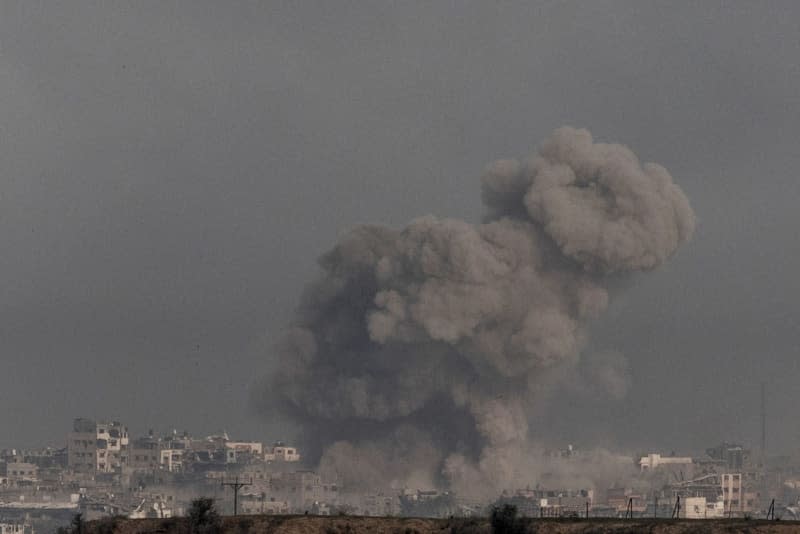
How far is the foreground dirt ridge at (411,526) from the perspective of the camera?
2373 inches

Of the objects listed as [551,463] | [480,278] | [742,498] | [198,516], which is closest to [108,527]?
[198,516]

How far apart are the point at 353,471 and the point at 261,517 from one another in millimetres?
Result: 95755

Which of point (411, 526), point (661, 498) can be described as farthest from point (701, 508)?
point (411, 526)

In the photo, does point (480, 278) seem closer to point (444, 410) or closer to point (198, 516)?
point (444, 410)

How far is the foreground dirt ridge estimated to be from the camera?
198 ft

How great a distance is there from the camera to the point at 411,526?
65.0m

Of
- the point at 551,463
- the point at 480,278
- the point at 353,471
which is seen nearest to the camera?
the point at 480,278

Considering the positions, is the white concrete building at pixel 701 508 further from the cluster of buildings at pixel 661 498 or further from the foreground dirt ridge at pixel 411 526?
the foreground dirt ridge at pixel 411 526

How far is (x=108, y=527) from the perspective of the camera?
67938 millimetres

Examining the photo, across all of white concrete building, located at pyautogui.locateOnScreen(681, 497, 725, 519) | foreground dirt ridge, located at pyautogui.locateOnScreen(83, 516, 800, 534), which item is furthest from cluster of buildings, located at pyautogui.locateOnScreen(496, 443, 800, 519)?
foreground dirt ridge, located at pyautogui.locateOnScreen(83, 516, 800, 534)

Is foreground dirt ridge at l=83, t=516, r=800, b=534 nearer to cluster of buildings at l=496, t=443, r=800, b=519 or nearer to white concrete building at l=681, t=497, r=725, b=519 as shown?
cluster of buildings at l=496, t=443, r=800, b=519

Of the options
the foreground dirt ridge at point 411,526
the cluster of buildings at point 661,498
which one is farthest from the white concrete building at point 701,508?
the foreground dirt ridge at point 411,526

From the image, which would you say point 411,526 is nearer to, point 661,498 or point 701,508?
point 701,508

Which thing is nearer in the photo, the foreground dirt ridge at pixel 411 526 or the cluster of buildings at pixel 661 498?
the foreground dirt ridge at pixel 411 526
